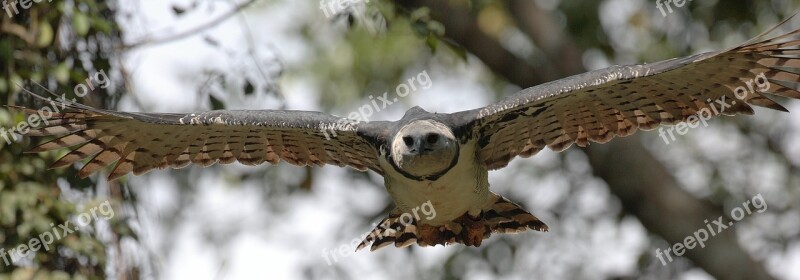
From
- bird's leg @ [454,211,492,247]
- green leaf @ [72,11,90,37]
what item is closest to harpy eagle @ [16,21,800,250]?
bird's leg @ [454,211,492,247]

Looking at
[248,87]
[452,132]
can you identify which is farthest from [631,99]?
[248,87]

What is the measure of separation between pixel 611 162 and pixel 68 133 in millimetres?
5166

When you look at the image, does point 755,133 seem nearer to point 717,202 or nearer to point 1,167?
point 717,202

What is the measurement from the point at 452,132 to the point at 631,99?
1.01m

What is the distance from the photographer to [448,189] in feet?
18.6

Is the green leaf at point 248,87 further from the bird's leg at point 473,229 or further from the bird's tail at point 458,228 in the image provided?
the bird's leg at point 473,229

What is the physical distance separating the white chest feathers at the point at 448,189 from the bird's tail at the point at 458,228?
5.9 inches

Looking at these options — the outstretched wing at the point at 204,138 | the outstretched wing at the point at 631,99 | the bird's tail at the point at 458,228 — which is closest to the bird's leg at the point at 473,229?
the bird's tail at the point at 458,228

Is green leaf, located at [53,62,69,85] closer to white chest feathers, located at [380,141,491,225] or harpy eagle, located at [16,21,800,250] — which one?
harpy eagle, located at [16,21,800,250]

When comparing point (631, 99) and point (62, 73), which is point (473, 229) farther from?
point (62, 73)

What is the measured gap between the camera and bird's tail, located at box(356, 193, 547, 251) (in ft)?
20.1

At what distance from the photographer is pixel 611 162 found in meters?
9.55

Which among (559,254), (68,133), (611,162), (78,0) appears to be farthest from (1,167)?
(559,254)

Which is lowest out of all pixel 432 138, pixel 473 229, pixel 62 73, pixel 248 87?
pixel 473 229
